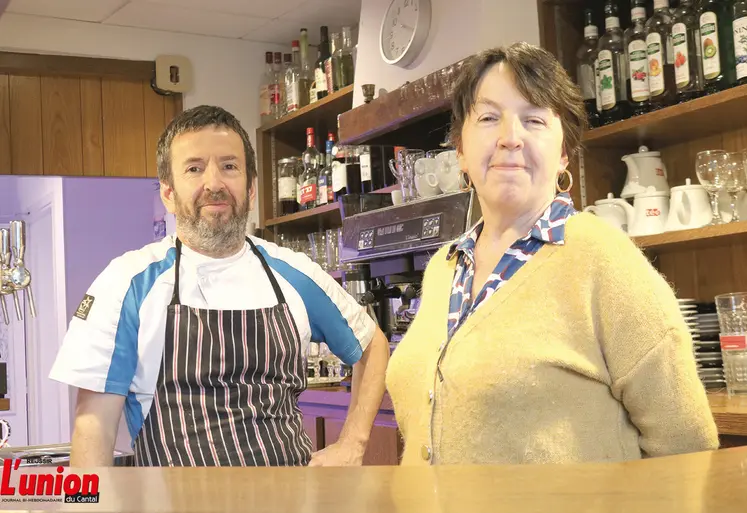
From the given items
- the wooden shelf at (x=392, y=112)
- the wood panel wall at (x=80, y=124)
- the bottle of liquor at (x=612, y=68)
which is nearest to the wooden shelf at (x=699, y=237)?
the bottle of liquor at (x=612, y=68)

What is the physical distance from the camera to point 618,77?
9.50ft

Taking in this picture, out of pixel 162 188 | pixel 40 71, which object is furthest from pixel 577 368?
pixel 40 71

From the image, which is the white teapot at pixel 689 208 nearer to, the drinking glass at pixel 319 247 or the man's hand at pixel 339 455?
the man's hand at pixel 339 455

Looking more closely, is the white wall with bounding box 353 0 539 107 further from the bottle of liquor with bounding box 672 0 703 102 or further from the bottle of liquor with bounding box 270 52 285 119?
the bottle of liquor with bounding box 270 52 285 119

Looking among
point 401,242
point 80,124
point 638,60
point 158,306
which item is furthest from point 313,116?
point 158,306

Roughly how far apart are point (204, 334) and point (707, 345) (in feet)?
5.26

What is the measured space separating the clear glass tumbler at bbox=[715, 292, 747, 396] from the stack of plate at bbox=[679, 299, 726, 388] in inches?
6.2

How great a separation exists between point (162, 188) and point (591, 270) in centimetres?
111

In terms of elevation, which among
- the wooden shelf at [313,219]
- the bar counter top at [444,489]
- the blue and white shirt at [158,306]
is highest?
the wooden shelf at [313,219]

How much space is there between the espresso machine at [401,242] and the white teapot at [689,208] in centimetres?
60

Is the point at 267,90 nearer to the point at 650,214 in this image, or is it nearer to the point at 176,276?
the point at 650,214

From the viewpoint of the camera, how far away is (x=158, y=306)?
1.75 metres

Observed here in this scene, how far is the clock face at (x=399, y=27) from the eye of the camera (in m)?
3.24

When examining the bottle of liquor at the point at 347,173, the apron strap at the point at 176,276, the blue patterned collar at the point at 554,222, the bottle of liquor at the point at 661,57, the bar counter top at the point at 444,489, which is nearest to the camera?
the bar counter top at the point at 444,489
